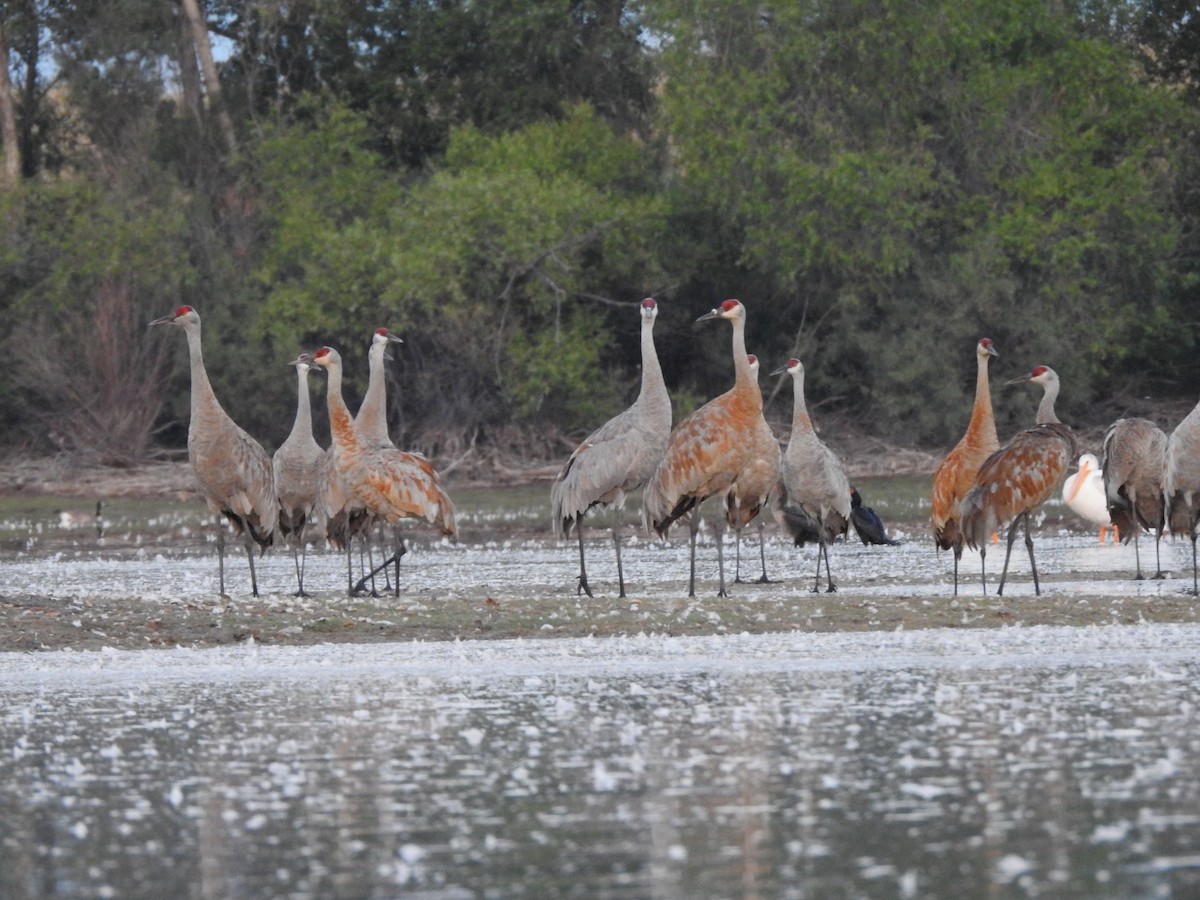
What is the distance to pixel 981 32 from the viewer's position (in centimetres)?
3198

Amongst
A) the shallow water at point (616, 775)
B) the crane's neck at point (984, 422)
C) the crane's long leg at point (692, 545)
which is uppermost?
the crane's neck at point (984, 422)

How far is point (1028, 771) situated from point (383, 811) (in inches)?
87.6

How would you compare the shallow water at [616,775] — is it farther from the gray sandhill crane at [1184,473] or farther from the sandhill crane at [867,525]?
the sandhill crane at [867,525]

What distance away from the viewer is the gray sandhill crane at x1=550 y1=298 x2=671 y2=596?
15055 millimetres

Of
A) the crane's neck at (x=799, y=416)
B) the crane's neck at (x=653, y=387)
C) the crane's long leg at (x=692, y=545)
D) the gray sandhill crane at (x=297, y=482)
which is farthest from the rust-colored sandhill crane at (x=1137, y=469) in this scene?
the gray sandhill crane at (x=297, y=482)

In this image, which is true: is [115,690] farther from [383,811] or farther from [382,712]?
[383,811]

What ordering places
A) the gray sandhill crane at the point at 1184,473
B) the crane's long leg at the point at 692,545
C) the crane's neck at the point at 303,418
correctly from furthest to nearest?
1. the crane's neck at the point at 303,418
2. the crane's long leg at the point at 692,545
3. the gray sandhill crane at the point at 1184,473

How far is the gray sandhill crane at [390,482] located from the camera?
15070mm

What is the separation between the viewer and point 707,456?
14.7 m

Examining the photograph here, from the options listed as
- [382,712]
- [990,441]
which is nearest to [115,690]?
[382,712]

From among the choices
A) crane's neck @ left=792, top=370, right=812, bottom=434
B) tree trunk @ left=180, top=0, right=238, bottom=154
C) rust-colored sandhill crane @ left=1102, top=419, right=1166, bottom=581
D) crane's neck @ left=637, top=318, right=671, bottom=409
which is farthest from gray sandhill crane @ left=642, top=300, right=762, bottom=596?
tree trunk @ left=180, top=0, right=238, bottom=154

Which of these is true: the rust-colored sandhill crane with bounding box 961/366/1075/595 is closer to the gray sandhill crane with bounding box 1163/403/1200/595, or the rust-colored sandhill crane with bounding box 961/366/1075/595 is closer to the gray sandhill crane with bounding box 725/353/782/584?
the gray sandhill crane with bounding box 1163/403/1200/595

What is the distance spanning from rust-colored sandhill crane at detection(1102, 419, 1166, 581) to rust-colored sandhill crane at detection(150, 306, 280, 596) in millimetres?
6500

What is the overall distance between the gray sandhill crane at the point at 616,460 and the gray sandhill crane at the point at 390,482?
0.92m
